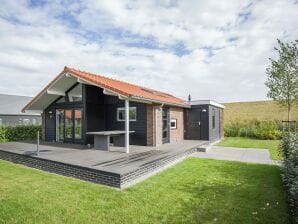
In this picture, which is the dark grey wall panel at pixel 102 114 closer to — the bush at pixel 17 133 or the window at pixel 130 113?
the window at pixel 130 113

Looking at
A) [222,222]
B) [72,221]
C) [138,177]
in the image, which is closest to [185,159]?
[138,177]

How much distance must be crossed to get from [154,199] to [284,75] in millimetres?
15964

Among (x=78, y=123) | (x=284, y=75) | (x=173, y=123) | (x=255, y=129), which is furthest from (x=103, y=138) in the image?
(x=255, y=129)

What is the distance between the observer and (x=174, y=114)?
14898 millimetres

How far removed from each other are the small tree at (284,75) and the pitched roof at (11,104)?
30.3 meters

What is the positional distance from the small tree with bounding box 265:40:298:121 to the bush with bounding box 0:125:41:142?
18594 millimetres

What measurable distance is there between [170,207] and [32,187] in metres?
4.06

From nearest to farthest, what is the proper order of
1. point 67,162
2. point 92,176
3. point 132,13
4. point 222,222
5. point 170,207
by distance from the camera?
point 222,222
point 170,207
point 92,176
point 67,162
point 132,13

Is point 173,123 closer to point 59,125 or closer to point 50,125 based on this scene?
point 59,125

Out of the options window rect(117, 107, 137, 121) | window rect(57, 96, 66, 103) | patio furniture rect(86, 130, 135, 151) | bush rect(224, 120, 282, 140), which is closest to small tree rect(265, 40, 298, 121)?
bush rect(224, 120, 282, 140)

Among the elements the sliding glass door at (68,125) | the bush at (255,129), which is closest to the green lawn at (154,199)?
the sliding glass door at (68,125)

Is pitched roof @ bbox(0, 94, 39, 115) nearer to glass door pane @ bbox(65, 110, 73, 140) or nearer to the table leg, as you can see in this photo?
glass door pane @ bbox(65, 110, 73, 140)

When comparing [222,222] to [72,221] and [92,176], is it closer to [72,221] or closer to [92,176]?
[72,221]

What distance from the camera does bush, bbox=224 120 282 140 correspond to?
20406 millimetres
